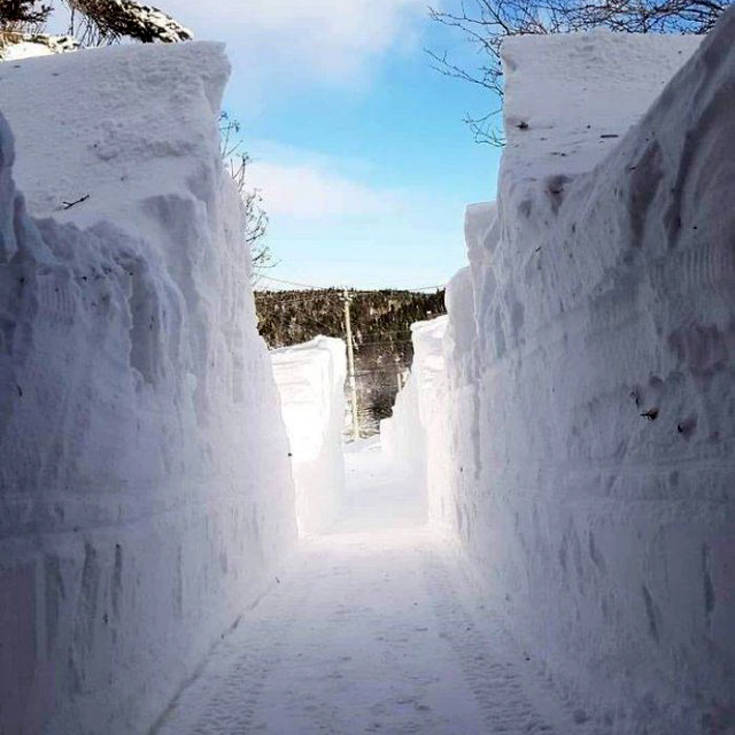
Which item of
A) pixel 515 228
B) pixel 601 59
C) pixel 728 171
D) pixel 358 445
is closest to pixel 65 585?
pixel 728 171

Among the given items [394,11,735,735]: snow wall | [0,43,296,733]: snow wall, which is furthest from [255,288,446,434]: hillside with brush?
[394,11,735,735]: snow wall

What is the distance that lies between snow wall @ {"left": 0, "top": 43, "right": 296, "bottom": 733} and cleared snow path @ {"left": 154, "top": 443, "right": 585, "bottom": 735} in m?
0.22

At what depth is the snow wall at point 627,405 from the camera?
190 cm

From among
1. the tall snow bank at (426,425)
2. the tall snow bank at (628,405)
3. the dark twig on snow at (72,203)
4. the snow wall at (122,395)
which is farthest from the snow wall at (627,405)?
the tall snow bank at (426,425)

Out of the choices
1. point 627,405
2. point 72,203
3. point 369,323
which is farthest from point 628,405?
point 369,323

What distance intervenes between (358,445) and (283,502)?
17460 mm

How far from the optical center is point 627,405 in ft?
8.03

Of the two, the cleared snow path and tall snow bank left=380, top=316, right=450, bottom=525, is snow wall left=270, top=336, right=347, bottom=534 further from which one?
the cleared snow path

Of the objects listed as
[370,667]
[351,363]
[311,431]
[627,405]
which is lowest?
[370,667]

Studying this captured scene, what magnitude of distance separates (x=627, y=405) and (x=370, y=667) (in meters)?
1.91

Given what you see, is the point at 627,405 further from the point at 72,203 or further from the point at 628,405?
the point at 72,203

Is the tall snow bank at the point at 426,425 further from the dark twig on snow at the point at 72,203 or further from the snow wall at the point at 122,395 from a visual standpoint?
the dark twig on snow at the point at 72,203

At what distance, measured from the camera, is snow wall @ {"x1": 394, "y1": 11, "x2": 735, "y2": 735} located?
1904mm

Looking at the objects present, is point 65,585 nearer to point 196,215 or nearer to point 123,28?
point 196,215
